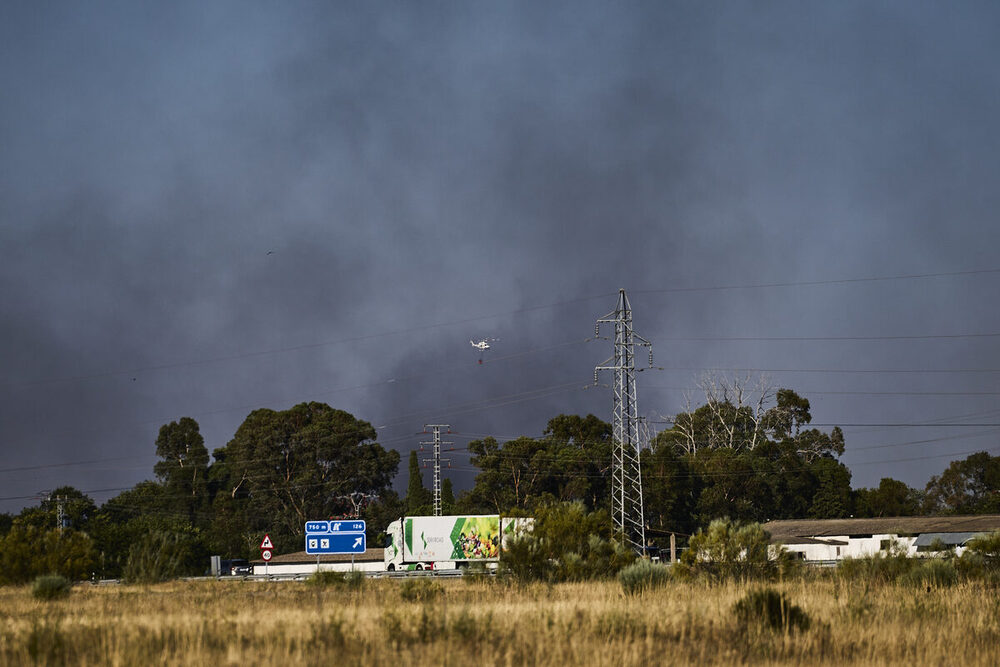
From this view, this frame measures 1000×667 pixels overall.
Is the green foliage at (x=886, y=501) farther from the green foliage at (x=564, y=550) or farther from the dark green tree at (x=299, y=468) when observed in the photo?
the green foliage at (x=564, y=550)

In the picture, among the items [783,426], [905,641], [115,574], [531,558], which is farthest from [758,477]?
[905,641]

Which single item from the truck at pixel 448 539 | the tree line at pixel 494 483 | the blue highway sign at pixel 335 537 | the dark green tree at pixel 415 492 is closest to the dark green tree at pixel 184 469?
the tree line at pixel 494 483

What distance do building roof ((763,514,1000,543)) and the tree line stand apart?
18.6m

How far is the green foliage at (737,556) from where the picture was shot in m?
32.9

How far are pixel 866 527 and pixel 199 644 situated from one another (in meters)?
68.5

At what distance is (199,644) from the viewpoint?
13.7 meters

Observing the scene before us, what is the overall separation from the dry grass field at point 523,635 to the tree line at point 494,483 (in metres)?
69.0

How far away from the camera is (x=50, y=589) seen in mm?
28688

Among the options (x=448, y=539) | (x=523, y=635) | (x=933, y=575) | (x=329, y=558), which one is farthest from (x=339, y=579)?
(x=329, y=558)

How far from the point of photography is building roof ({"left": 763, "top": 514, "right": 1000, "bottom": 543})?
6719 cm

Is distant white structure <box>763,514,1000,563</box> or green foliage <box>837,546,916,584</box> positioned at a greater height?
green foliage <box>837,546,916,584</box>

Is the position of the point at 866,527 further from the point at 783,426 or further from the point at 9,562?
the point at 9,562

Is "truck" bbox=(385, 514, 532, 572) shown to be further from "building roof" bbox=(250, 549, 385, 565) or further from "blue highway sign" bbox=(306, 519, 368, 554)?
"blue highway sign" bbox=(306, 519, 368, 554)

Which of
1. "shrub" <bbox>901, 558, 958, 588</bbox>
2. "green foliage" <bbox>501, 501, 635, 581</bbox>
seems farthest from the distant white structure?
"shrub" <bbox>901, 558, 958, 588</bbox>
